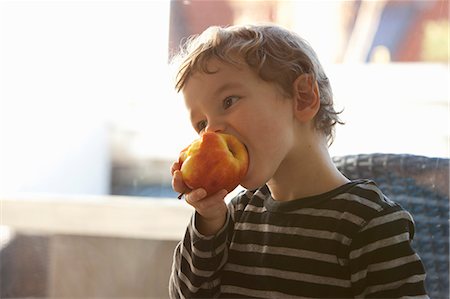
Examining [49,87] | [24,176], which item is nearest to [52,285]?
[24,176]

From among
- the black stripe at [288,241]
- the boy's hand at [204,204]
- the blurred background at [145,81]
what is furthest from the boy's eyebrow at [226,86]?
the blurred background at [145,81]

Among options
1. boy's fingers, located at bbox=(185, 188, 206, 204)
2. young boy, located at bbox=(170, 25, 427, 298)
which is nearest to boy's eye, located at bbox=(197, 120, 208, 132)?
young boy, located at bbox=(170, 25, 427, 298)

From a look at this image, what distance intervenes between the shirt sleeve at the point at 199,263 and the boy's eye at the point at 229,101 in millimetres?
167

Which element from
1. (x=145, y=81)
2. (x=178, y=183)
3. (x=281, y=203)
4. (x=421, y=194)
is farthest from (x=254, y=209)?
(x=145, y=81)

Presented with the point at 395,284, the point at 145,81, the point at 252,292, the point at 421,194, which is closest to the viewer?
the point at 395,284

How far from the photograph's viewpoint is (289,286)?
3.01ft

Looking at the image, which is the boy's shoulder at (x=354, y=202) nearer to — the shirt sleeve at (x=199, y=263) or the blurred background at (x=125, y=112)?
the shirt sleeve at (x=199, y=263)

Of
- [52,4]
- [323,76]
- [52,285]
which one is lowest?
[52,285]

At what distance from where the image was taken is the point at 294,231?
94 centimetres

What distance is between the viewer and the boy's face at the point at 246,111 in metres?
0.91

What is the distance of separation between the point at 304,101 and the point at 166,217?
74 cm

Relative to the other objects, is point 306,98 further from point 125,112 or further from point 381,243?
point 125,112

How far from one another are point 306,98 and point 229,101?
0.12 m

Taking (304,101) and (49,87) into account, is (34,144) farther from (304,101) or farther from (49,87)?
(304,101)
